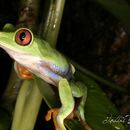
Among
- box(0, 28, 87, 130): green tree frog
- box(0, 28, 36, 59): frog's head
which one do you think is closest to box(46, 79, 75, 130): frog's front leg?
box(0, 28, 87, 130): green tree frog

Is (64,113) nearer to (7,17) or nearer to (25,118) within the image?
(25,118)

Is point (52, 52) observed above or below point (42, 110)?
above

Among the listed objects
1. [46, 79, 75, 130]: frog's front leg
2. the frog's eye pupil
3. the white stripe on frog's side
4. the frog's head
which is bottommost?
[46, 79, 75, 130]: frog's front leg

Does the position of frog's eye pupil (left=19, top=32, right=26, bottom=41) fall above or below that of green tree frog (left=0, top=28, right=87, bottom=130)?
above

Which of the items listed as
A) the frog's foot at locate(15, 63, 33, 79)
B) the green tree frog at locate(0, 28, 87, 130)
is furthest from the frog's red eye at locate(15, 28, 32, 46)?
the frog's foot at locate(15, 63, 33, 79)

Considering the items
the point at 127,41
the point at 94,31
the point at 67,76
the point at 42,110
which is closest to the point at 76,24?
the point at 94,31

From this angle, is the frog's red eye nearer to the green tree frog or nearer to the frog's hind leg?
the green tree frog

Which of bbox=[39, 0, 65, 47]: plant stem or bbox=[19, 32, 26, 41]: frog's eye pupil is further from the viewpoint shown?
bbox=[39, 0, 65, 47]: plant stem

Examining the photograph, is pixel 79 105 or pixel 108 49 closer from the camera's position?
pixel 79 105
